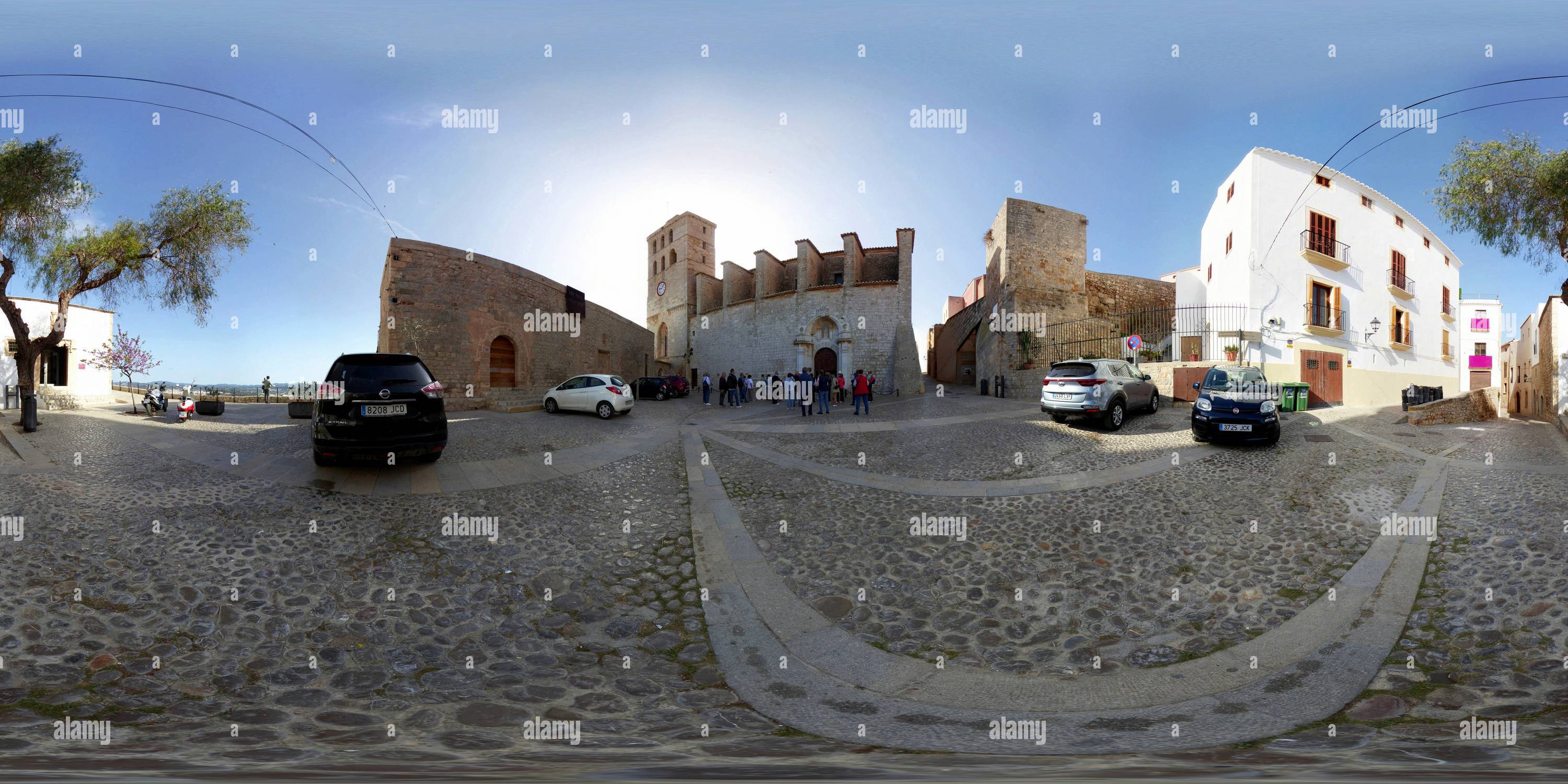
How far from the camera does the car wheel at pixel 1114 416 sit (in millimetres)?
10922

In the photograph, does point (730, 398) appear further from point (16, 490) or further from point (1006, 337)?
point (16, 490)

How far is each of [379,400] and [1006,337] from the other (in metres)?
19.5

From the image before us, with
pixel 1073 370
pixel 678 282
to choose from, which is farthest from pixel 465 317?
pixel 678 282

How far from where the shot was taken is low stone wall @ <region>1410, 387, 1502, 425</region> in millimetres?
12562

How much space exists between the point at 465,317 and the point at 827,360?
58.2ft

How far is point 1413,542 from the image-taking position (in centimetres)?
515

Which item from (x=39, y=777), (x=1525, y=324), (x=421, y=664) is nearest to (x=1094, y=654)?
(x=421, y=664)

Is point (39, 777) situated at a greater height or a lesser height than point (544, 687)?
greater

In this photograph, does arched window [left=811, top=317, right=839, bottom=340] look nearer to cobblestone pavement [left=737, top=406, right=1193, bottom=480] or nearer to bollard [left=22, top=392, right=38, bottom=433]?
cobblestone pavement [left=737, top=406, right=1193, bottom=480]

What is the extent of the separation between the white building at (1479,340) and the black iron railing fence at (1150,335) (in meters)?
20.1
